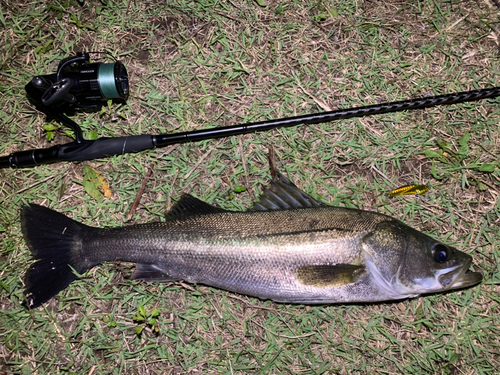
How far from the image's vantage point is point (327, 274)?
3.04 meters

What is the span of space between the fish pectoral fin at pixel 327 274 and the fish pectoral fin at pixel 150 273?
1216 mm

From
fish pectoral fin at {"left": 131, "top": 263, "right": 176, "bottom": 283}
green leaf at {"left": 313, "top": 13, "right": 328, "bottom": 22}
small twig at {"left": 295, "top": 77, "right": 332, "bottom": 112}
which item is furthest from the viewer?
green leaf at {"left": 313, "top": 13, "right": 328, "bottom": 22}

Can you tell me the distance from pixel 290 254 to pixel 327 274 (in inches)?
14.1

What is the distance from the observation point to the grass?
139 inches

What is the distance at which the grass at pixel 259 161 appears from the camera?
3.53 m

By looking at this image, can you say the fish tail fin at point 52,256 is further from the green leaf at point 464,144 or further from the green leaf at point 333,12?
the green leaf at point 464,144

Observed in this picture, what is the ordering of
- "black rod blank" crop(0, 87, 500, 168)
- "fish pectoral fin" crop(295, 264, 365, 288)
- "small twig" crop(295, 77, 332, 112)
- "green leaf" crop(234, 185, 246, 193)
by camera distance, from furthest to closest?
"small twig" crop(295, 77, 332, 112) → "green leaf" crop(234, 185, 246, 193) → "black rod blank" crop(0, 87, 500, 168) → "fish pectoral fin" crop(295, 264, 365, 288)

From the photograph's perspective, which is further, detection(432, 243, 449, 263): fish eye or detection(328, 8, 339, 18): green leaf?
detection(328, 8, 339, 18): green leaf

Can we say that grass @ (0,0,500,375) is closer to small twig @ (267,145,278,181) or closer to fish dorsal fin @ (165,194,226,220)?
small twig @ (267,145,278,181)

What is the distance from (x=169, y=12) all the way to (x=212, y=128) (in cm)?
153

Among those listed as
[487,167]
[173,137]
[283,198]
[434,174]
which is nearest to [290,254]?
[283,198]

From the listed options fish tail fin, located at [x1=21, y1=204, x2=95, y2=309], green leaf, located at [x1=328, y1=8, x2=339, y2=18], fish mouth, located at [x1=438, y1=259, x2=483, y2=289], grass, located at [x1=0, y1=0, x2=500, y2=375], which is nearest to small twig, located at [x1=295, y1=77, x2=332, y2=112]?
grass, located at [x1=0, y1=0, x2=500, y2=375]

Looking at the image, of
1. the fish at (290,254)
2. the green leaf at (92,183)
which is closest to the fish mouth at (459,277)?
the fish at (290,254)

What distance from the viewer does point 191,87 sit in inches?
155
